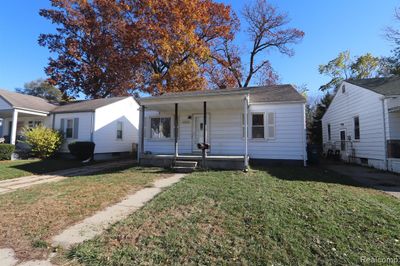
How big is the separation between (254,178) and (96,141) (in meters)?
12.3

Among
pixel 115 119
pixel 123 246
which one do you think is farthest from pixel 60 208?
pixel 115 119

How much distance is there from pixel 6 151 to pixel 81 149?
4.13 m

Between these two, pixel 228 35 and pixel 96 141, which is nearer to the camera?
pixel 96 141

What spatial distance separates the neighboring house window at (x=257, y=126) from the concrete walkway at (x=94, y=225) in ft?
23.5

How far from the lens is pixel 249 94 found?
42.5 ft

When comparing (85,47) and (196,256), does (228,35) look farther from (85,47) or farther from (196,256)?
(196,256)

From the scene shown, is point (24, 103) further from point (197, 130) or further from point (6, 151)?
point (197, 130)

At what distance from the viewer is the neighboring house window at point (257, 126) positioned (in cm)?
1280

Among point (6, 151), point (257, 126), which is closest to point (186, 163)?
point (257, 126)

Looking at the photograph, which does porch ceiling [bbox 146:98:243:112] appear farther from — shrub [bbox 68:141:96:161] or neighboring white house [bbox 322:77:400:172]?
neighboring white house [bbox 322:77:400:172]

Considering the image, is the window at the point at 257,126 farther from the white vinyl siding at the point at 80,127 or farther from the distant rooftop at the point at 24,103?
the distant rooftop at the point at 24,103

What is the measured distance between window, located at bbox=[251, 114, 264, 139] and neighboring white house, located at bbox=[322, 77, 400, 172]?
17.9ft

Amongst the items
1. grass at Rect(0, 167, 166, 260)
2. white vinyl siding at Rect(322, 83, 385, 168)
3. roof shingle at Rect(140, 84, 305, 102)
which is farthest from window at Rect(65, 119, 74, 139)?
white vinyl siding at Rect(322, 83, 385, 168)

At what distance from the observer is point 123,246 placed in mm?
3854
